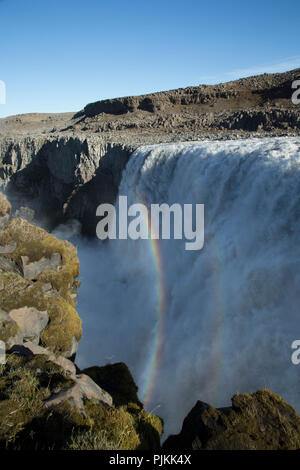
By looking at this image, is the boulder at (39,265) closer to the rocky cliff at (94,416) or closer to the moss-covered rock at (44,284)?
the moss-covered rock at (44,284)

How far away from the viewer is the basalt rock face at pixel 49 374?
350 centimetres

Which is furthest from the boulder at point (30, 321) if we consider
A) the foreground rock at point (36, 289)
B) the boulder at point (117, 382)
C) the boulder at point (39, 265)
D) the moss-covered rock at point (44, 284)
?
the boulder at point (39, 265)

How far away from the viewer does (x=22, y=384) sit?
427 centimetres

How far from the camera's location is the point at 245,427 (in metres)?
3.66

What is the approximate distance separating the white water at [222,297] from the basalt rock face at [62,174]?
32.0ft

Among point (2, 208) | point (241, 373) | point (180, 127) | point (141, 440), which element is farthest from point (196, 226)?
point (180, 127)

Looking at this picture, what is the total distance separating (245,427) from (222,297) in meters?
5.69

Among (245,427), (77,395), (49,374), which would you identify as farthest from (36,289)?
(245,427)

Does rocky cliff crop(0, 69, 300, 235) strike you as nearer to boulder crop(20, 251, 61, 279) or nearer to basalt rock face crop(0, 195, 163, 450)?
boulder crop(20, 251, 61, 279)

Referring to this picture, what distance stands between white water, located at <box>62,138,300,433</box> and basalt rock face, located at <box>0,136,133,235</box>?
9760 mm

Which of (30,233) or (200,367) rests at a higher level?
(30,233)

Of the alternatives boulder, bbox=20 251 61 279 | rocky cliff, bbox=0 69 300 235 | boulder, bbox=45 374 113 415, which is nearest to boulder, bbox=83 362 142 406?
boulder, bbox=45 374 113 415

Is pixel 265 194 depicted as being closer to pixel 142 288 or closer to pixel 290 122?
pixel 142 288

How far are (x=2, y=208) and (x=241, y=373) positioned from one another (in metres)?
10.6
